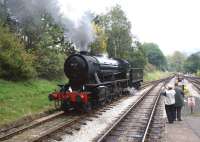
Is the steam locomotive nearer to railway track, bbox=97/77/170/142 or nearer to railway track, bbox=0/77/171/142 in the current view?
railway track, bbox=0/77/171/142

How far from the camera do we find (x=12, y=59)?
22.7 metres

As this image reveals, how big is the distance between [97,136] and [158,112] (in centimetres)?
698

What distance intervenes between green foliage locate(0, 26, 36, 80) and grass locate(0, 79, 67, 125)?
0.74 metres

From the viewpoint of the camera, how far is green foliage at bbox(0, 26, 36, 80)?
2249 centimetres

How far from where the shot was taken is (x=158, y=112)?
18312 millimetres

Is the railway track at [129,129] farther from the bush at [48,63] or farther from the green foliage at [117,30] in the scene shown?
the green foliage at [117,30]

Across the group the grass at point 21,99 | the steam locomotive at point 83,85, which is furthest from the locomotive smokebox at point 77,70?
the grass at point 21,99

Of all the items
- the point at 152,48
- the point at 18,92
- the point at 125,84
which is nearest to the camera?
the point at 18,92

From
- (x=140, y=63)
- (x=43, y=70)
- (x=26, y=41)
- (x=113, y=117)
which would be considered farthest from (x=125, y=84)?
(x=140, y=63)

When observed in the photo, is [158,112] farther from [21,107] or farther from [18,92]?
[18,92]

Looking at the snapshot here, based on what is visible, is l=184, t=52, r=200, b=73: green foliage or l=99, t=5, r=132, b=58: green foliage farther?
l=184, t=52, r=200, b=73: green foliage

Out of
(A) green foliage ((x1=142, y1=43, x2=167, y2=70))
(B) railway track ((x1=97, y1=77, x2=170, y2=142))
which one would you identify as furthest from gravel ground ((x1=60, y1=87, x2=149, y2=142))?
(A) green foliage ((x1=142, y1=43, x2=167, y2=70))

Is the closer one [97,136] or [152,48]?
[97,136]

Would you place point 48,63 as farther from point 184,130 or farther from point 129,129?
point 184,130
